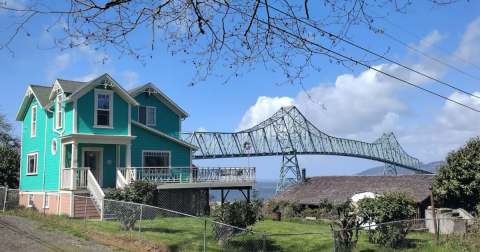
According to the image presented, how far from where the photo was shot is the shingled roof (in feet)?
96.1

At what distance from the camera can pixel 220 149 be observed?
327ft

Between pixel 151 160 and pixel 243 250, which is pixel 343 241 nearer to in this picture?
pixel 243 250

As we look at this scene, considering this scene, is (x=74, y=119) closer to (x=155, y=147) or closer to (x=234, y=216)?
(x=155, y=147)

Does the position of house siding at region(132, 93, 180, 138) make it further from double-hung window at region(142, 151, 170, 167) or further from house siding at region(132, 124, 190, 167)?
double-hung window at region(142, 151, 170, 167)

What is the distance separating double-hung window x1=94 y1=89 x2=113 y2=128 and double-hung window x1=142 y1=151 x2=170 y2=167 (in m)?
3.32

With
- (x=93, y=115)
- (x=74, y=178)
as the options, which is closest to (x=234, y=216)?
(x=74, y=178)

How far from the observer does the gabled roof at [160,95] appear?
28.0 m

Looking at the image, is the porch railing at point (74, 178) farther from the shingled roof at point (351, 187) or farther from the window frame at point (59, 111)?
the shingled roof at point (351, 187)

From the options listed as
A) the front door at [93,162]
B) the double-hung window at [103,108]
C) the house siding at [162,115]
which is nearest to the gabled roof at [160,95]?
the house siding at [162,115]

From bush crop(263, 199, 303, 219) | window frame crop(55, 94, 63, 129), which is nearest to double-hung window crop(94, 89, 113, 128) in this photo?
window frame crop(55, 94, 63, 129)

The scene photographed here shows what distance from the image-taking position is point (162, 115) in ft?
96.6

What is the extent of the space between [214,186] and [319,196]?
982 cm

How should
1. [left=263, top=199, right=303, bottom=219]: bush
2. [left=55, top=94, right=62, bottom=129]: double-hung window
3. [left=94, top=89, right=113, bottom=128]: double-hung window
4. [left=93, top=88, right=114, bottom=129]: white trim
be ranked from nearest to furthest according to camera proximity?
[left=93, top=88, right=114, bottom=129]: white trim → [left=94, top=89, right=113, bottom=128]: double-hung window → [left=55, top=94, right=62, bottom=129]: double-hung window → [left=263, top=199, right=303, bottom=219]: bush

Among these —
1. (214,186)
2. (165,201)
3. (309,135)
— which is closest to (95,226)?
(165,201)
